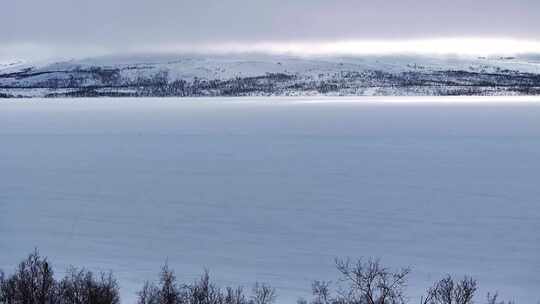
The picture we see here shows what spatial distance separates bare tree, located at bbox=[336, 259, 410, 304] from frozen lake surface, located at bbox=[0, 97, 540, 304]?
1.18ft

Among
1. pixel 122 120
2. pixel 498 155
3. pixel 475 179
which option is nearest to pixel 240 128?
pixel 122 120

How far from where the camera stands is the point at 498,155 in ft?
103

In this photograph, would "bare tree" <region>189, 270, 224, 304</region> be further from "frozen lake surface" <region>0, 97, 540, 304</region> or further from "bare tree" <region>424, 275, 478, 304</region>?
"bare tree" <region>424, 275, 478, 304</region>

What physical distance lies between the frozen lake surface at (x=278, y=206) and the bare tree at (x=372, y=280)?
0.36 meters

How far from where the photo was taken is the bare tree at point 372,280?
11.8m

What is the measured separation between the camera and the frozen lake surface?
15.4 metres

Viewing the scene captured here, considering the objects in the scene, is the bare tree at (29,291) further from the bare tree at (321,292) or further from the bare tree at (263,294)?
the bare tree at (321,292)

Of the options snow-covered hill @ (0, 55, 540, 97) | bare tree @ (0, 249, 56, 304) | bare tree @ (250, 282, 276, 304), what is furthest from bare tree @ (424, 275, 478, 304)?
snow-covered hill @ (0, 55, 540, 97)

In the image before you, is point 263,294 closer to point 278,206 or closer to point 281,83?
point 278,206

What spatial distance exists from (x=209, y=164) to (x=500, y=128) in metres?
22.9

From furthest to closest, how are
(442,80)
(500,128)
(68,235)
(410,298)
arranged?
1. (442,80)
2. (500,128)
3. (68,235)
4. (410,298)

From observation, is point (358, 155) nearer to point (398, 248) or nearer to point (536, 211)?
point (536, 211)

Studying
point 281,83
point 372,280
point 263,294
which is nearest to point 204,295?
point 263,294

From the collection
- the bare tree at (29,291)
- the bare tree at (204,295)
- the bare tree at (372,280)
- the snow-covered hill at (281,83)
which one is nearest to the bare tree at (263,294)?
the bare tree at (204,295)
